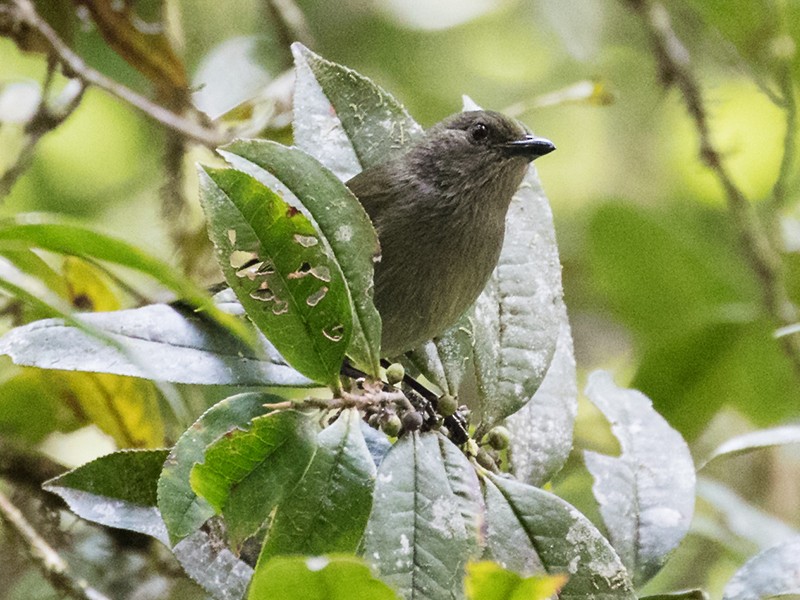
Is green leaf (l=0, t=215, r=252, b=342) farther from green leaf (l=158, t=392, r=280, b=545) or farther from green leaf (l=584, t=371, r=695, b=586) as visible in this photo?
green leaf (l=584, t=371, r=695, b=586)

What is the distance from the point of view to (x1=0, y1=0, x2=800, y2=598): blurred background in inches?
118

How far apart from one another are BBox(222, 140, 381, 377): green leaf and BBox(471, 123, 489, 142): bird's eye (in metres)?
1.43

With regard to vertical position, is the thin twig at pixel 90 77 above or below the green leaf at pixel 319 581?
above

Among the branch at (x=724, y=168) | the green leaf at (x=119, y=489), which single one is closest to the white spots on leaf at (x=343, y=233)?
the green leaf at (x=119, y=489)

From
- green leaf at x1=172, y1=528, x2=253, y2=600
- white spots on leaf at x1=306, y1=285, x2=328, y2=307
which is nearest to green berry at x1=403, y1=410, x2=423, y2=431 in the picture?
white spots on leaf at x1=306, y1=285, x2=328, y2=307

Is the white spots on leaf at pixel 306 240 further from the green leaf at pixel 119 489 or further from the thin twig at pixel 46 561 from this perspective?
the thin twig at pixel 46 561

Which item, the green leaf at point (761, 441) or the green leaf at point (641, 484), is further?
the green leaf at point (761, 441)

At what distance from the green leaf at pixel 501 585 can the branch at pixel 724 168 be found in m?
2.49

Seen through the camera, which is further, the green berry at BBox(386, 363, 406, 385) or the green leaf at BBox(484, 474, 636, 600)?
the green berry at BBox(386, 363, 406, 385)

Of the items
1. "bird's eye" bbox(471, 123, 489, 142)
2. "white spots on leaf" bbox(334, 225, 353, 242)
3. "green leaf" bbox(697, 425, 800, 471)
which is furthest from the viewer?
"bird's eye" bbox(471, 123, 489, 142)

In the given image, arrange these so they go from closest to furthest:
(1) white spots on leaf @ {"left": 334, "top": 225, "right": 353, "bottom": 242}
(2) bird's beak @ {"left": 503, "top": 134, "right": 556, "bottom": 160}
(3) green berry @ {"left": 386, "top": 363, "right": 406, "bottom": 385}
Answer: (1) white spots on leaf @ {"left": 334, "top": 225, "right": 353, "bottom": 242}, (3) green berry @ {"left": 386, "top": 363, "right": 406, "bottom": 385}, (2) bird's beak @ {"left": 503, "top": 134, "right": 556, "bottom": 160}

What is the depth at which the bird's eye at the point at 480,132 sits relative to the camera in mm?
2795

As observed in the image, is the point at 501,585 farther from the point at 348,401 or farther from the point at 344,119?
the point at 344,119

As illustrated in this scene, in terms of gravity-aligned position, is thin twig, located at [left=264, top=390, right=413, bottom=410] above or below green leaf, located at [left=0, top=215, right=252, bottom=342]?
below
